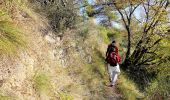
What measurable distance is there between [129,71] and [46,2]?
323 inches

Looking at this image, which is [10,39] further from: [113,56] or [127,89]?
[127,89]

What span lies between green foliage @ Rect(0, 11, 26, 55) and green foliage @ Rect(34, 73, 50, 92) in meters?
0.94

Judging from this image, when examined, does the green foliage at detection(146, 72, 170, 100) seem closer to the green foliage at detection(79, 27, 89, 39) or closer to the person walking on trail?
the person walking on trail

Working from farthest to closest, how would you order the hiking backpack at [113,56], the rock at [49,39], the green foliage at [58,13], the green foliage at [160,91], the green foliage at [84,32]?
1. the green foliage at [160,91]
2. the green foliage at [84,32]
3. the hiking backpack at [113,56]
4. the green foliage at [58,13]
5. the rock at [49,39]

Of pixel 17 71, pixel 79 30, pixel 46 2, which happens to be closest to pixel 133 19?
pixel 79 30

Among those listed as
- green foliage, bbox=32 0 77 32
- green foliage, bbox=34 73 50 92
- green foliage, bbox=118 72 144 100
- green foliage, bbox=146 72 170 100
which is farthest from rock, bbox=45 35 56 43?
green foliage, bbox=146 72 170 100

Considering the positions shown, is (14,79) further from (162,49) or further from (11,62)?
(162,49)

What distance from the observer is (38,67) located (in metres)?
10.8

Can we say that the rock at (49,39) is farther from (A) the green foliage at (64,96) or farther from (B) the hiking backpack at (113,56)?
(B) the hiking backpack at (113,56)

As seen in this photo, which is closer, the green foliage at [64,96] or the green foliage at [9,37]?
the green foliage at [9,37]

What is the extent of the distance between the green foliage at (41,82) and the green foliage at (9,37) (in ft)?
3.07

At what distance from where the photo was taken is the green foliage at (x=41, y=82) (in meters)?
10.1

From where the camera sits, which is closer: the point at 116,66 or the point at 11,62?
the point at 11,62

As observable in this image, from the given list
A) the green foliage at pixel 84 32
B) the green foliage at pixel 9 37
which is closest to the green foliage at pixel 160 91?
the green foliage at pixel 84 32
